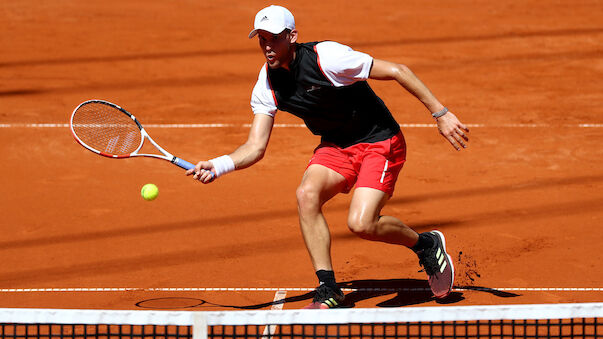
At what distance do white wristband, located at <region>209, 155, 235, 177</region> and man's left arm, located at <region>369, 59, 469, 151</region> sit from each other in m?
0.90

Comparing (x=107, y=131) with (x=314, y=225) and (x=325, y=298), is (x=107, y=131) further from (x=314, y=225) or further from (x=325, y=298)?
(x=325, y=298)

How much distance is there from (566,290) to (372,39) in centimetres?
905

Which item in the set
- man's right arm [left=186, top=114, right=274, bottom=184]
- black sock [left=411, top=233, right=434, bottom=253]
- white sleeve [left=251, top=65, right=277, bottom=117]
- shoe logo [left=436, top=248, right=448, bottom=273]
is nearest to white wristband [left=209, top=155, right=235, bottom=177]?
man's right arm [left=186, top=114, right=274, bottom=184]

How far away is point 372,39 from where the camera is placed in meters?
14.4

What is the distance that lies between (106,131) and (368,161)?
171cm

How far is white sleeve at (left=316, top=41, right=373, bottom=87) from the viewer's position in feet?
16.9

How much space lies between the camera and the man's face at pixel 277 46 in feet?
16.7

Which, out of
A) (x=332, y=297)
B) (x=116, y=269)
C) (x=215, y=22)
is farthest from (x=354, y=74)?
(x=215, y=22)

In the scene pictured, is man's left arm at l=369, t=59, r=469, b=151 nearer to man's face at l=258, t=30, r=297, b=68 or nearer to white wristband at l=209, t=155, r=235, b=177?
man's face at l=258, t=30, r=297, b=68

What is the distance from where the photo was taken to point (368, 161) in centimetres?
542

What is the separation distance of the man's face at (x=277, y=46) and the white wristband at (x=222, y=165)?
577mm

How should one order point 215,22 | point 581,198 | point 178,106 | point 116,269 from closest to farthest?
1. point 116,269
2. point 581,198
3. point 178,106
4. point 215,22

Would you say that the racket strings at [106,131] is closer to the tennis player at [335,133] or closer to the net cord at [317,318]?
the tennis player at [335,133]

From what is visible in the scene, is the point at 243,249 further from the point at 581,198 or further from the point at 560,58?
the point at 560,58
